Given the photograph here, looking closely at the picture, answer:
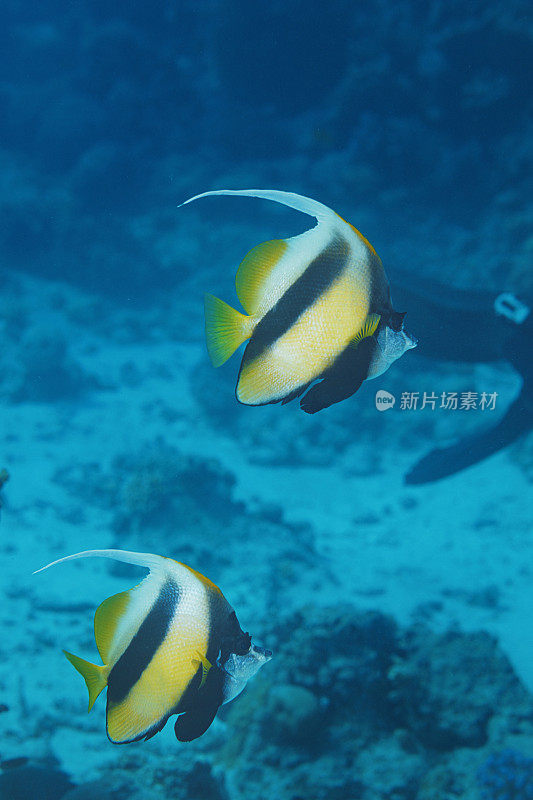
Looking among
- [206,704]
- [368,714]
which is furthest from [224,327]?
[368,714]

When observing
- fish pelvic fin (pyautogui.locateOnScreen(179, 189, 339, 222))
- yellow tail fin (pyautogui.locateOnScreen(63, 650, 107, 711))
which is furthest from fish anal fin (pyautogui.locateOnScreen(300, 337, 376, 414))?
yellow tail fin (pyautogui.locateOnScreen(63, 650, 107, 711))

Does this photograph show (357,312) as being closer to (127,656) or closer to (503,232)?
(127,656)

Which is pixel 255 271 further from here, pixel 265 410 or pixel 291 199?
pixel 265 410

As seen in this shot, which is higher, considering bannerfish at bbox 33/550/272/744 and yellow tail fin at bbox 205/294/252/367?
yellow tail fin at bbox 205/294/252/367

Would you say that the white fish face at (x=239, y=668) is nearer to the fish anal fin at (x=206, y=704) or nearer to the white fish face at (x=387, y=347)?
the fish anal fin at (x=206, y=704)

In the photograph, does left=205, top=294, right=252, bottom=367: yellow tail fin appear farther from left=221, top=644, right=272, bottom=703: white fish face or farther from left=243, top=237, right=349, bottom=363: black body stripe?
left=221, top=644, right=272, bottom=703: white fish face

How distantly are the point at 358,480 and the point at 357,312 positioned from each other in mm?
8601

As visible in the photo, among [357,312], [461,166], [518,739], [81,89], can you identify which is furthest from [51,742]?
[81,89]

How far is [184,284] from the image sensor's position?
16.6m

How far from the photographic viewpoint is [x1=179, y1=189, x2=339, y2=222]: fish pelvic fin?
0.80m

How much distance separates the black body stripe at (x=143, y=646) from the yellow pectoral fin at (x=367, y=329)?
0.74m

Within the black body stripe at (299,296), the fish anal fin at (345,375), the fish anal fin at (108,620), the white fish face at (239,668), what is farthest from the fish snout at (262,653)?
the black body stripe at (299,296)

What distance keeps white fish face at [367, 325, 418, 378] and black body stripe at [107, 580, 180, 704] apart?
726mm

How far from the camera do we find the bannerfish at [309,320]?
899mm
